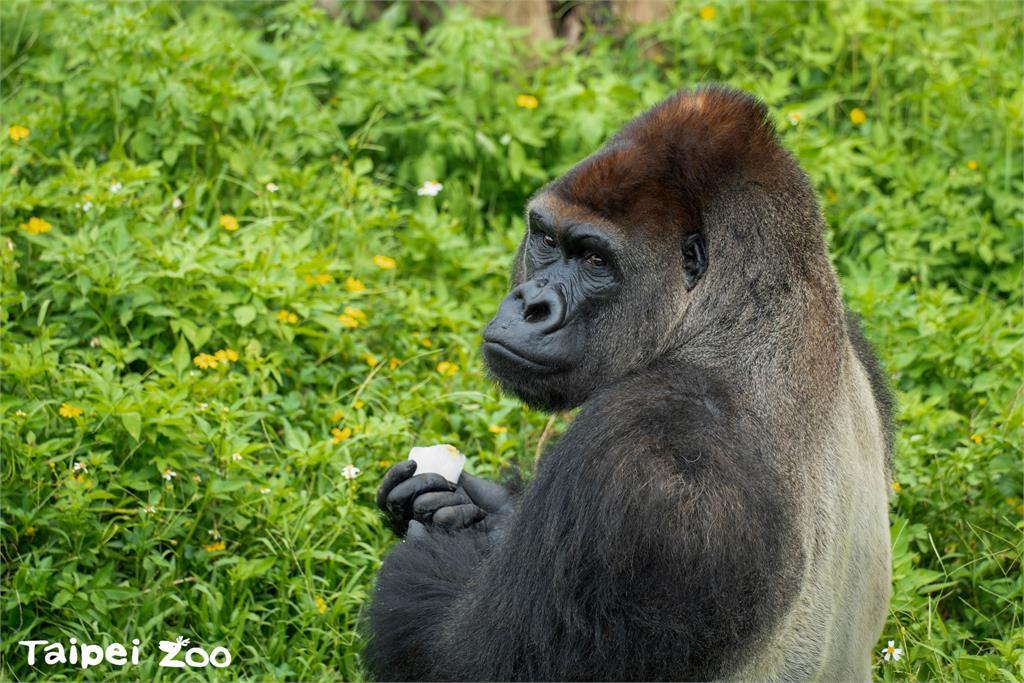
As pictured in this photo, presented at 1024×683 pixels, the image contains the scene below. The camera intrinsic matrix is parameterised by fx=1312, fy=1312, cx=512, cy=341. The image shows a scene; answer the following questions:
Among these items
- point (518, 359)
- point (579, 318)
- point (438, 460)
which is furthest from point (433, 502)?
point (579, 318)

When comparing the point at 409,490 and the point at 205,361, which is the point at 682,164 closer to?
the point at 409,490

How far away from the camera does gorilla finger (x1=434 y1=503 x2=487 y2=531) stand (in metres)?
3.11

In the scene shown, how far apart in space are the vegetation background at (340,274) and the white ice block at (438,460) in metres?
0.46

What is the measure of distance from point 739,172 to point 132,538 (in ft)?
6.03

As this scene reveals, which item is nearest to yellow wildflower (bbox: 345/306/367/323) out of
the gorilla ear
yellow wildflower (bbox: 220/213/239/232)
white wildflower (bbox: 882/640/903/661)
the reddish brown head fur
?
yellow wildflower (bbox: 220/213/239/232)

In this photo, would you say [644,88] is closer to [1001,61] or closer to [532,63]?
[532,63]

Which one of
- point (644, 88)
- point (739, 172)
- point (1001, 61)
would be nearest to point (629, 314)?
point (739, 172)

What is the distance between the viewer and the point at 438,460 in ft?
10.6

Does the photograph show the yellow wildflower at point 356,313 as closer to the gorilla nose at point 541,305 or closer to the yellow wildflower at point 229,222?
the yellow wildflower at point 229,222

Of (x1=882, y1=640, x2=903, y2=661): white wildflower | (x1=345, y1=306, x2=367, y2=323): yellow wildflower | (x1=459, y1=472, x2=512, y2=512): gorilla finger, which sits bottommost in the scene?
(x1=345, y1=306, x2=367, y2=323): yellow wildflower

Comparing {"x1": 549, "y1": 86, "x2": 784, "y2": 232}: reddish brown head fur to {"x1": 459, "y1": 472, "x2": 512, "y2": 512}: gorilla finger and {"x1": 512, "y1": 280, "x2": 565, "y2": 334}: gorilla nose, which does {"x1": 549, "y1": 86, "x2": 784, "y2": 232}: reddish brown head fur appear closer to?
{"x1": 512, "y1": 280, "x2": 565, "y2": 334}: gorilla nose

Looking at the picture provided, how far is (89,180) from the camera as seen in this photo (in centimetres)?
423

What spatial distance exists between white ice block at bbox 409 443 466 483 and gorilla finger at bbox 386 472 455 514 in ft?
0.19

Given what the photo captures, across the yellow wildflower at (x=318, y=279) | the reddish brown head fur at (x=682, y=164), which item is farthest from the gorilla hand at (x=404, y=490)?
the yellow wildflower at (x=318, y=279)
